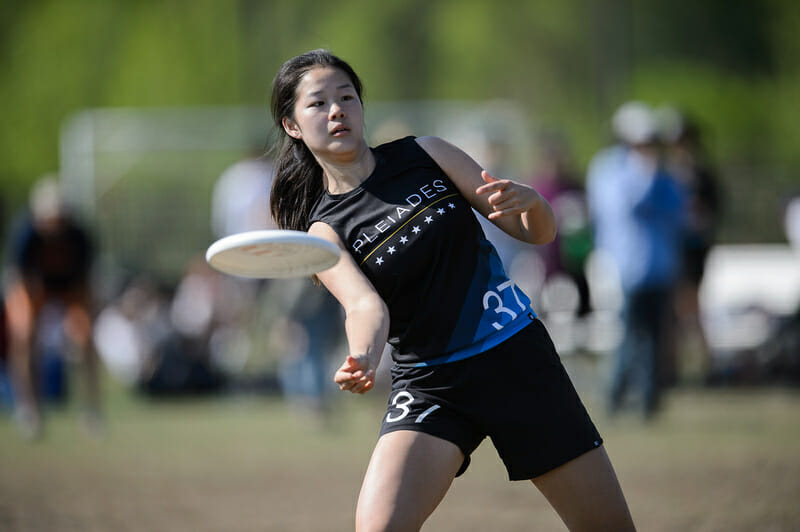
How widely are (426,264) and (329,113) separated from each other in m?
0.62

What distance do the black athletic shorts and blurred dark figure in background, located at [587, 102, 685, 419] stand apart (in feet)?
17.3

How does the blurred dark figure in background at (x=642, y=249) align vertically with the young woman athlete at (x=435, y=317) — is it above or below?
below

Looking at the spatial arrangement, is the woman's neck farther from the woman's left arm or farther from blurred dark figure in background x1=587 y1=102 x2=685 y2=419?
blurred dark figure in background x1=587 y1=102 x2=685 y2=419

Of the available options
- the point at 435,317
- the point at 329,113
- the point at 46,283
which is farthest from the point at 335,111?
the point at 46,283

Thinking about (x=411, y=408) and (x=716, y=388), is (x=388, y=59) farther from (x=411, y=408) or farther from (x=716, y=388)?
(x=411, y=408)

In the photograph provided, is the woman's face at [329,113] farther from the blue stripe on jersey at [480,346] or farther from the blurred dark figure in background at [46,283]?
the blurred dark figure in background at [46,283]

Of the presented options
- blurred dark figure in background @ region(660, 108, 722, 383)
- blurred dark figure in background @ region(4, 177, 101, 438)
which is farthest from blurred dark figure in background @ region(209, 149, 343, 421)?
blurred dark figure in background @ region(660, 108, 722, 383)

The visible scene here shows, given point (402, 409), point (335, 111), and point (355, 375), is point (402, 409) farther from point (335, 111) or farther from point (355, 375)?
point (335, 111)

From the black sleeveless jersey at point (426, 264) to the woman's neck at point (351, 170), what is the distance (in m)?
0.03

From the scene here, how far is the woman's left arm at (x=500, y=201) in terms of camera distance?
11.0 ft

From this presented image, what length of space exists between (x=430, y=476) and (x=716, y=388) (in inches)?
311

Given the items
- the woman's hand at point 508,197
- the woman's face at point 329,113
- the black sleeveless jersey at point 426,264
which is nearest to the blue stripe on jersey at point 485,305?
the black sleeveless jersey at point 426,264

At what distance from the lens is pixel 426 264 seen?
347 cm

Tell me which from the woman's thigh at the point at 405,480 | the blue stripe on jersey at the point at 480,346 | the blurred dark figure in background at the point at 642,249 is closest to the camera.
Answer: the woman's thigh at the point at 405,480
